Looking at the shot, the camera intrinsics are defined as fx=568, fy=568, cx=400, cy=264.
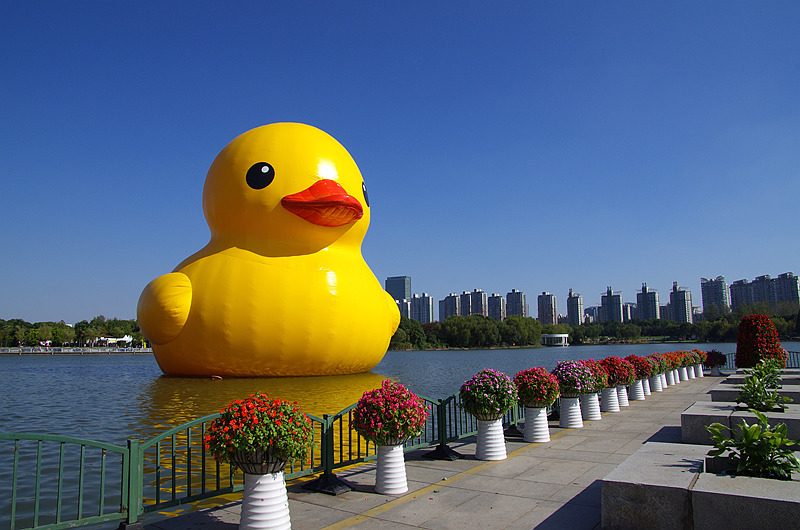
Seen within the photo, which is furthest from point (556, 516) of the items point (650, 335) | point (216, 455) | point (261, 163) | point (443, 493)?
point (650, 335)

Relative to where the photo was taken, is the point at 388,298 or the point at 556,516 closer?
the point at 556,516

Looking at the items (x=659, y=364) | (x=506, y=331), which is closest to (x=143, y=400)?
(x=659, y=364)

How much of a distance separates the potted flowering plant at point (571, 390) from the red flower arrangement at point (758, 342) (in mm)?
9451

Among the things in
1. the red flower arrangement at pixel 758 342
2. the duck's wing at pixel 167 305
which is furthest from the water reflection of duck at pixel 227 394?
the red flower arrangement at pixel 758 342

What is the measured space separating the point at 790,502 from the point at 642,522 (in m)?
1.11

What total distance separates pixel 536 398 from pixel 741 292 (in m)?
171

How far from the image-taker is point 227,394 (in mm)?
16750

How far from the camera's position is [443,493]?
6.41 metres

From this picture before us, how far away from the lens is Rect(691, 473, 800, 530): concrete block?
13.2 ft

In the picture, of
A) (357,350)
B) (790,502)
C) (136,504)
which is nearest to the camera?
(790,502)

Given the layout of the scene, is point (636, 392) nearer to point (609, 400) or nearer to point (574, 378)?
point (609, 400)

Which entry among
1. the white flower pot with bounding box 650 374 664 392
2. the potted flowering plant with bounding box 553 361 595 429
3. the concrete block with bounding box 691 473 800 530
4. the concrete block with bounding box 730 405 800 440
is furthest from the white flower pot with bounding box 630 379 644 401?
the concrete block with bounding box 691 473 800 530

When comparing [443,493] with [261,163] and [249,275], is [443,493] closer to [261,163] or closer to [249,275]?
[249,275]

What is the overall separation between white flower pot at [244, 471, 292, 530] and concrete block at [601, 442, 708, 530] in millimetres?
2864
